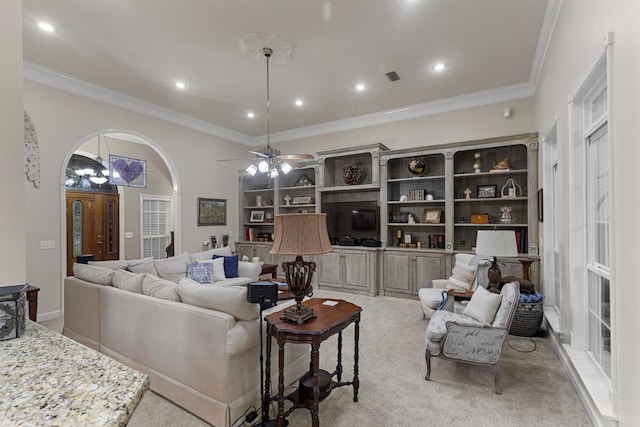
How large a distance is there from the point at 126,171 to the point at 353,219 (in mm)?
4784

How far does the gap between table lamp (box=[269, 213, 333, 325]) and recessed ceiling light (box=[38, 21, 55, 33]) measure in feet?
11.3

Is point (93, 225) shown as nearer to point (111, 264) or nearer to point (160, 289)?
point (111, 264)

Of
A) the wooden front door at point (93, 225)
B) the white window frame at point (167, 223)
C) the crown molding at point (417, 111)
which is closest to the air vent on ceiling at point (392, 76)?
the crown molding at point (417, 111)

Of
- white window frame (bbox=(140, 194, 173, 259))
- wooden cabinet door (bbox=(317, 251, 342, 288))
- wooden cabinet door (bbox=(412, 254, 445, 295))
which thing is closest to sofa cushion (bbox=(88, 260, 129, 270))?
wooden cabinet door (bbox=(317, 251, 342, 288))

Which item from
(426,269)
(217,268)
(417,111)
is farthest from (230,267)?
(417,111)

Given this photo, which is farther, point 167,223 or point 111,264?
point 167,223

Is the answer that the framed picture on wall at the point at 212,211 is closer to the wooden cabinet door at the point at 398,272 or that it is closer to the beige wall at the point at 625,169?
the wooden cabinet door at the point at 398,272

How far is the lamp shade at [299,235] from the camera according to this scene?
6.86 feet

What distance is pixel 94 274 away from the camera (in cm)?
324

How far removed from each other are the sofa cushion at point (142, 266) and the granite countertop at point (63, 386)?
308 centimetres

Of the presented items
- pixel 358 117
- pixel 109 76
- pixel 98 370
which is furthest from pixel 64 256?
pixel 358 117

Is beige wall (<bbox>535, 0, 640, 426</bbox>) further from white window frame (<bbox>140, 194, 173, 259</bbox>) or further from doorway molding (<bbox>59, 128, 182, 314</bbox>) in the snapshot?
white window frame (<bbox>140, 194, 173, 259</bbox>)

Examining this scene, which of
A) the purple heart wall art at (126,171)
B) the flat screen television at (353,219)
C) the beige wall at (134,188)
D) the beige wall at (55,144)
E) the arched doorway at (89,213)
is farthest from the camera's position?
the beige wall at (134,188)

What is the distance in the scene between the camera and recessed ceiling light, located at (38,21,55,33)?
129 inches
